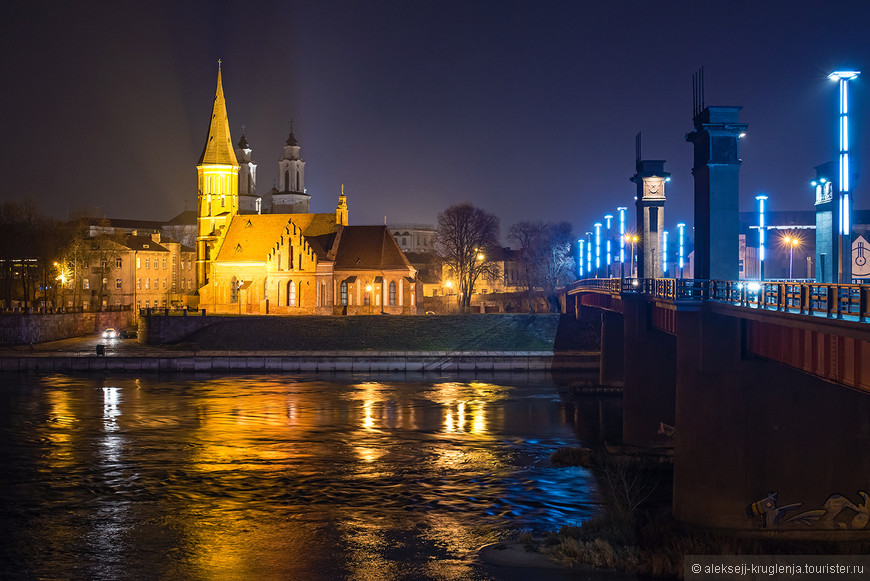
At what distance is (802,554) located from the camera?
23766mm

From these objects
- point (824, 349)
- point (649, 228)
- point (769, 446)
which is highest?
point (649, 228)

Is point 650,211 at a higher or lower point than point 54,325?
higher

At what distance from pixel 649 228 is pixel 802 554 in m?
31.4

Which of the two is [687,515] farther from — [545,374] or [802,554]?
[545,374]

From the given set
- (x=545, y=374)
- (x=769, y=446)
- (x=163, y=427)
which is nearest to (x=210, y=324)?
(x=545, y=374)

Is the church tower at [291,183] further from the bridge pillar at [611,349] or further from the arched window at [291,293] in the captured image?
the bridge pillar at [611,349]

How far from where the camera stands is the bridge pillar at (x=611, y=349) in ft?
185

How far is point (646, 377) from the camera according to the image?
3884cm

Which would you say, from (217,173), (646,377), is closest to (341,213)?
(217,173)

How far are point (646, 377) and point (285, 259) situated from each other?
6581cm

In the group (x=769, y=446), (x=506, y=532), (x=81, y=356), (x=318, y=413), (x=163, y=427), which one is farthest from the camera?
(x=81, y=356)

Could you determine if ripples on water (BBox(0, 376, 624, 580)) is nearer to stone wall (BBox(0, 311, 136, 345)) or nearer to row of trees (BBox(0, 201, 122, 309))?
stone wall (BBox(0, 311, 136, 345))

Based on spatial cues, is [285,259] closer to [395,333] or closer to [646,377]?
[395,333]

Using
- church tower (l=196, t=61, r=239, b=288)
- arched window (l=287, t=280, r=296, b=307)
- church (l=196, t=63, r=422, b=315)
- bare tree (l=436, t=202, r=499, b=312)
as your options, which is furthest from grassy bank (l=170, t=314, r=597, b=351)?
church tower (l=196, t=61, r=239, b=288)
